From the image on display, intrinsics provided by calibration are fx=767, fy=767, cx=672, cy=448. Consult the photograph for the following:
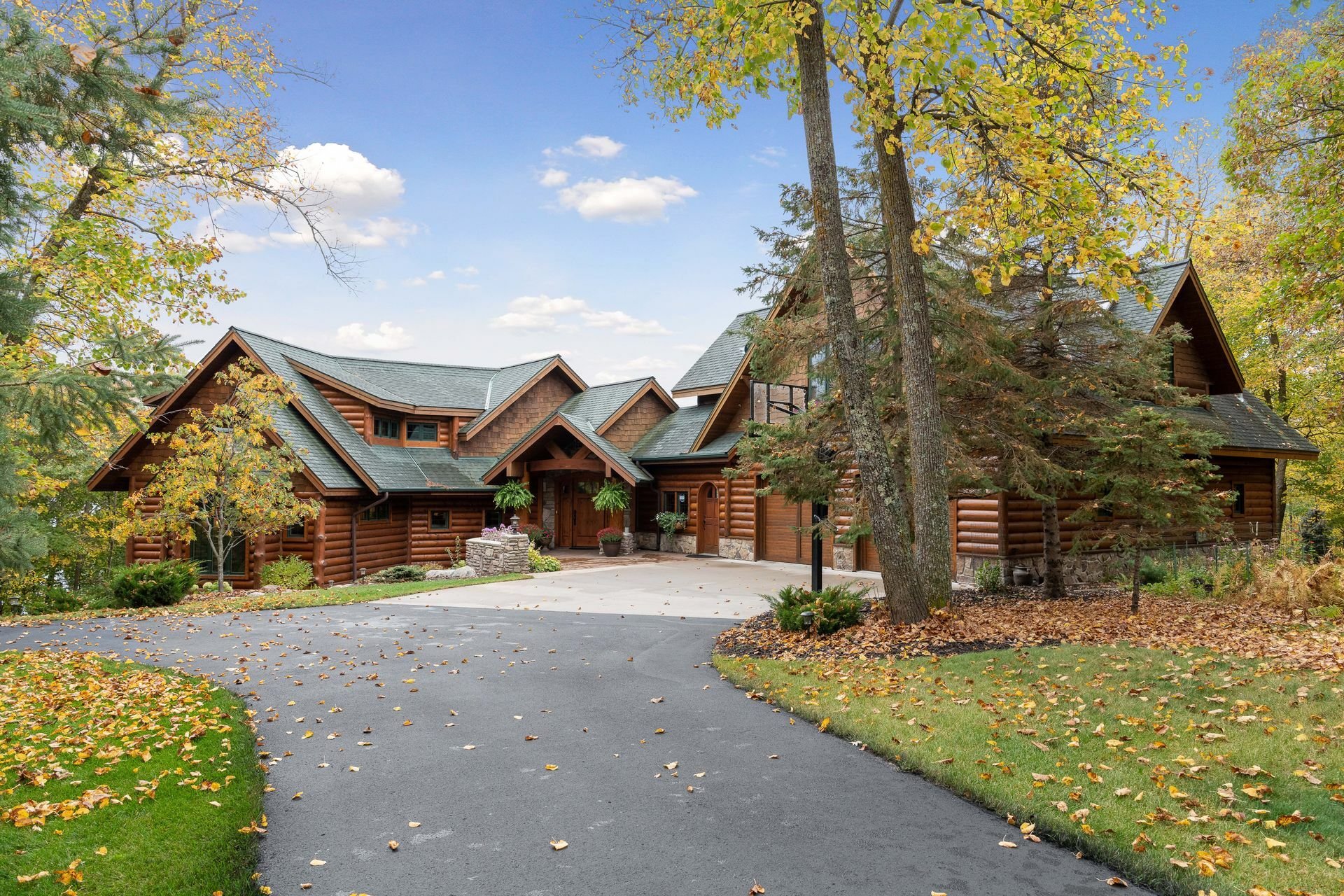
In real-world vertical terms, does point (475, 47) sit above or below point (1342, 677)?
above

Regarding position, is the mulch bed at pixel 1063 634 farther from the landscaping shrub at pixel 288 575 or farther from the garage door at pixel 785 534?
the landscaping shrub at pixel 288 575

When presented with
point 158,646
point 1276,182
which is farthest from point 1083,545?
point 158,646

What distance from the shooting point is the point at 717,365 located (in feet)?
85.0

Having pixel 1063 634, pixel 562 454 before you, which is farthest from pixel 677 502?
pixel 1063 634

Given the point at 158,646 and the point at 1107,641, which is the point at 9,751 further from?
the point at 1107,641

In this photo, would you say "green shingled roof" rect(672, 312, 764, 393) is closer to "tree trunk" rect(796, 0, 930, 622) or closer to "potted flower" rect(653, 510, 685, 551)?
"potted flower" rect(653, 510, 685, 551)

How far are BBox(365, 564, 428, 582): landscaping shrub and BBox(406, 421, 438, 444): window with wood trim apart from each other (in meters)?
5.86

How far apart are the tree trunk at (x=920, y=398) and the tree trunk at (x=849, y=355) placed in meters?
0.14

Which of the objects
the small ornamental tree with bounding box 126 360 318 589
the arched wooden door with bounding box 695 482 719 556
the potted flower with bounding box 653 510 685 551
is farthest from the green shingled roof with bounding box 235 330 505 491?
the arched wooden door with bounding box 695 482 719 556

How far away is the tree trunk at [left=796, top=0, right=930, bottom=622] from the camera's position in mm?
10000

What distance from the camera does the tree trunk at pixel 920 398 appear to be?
10266 millimetres

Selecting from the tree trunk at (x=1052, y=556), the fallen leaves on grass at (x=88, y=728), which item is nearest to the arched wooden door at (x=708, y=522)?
the tree trunk at (x=1052, y=556)

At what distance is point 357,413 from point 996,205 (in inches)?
779

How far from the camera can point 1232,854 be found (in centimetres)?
417
